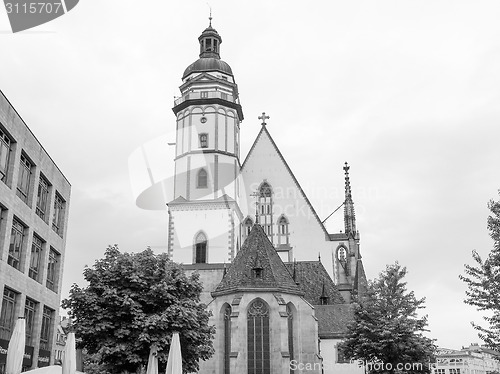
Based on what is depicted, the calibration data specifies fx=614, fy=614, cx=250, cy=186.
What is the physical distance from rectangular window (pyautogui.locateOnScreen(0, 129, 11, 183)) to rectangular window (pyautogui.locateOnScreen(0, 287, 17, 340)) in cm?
451

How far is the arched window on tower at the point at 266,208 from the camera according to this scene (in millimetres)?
51156

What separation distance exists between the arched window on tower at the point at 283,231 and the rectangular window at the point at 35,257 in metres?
24.9

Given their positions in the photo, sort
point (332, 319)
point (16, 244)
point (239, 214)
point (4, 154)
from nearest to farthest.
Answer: point (4, 154) → point (16, 244) → point (332, 319) → point (239, 214)

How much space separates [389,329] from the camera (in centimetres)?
2884

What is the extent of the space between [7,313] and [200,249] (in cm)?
2549

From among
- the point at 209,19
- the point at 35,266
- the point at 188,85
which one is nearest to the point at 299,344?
the point at 35,266

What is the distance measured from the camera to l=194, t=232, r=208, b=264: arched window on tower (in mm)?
48969

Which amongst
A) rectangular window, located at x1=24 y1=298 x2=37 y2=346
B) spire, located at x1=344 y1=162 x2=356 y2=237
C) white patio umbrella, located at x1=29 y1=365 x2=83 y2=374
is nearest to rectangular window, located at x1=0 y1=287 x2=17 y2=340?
rectangular window, located at x1=24 y1=298 x2=37 y2=346

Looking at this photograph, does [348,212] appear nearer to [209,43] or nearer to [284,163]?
[284,163]

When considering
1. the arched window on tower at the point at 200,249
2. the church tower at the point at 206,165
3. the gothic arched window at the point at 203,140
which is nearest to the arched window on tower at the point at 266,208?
the church tower at the point at 206,165

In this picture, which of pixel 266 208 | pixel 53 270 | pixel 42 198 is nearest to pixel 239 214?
pixel 266 208

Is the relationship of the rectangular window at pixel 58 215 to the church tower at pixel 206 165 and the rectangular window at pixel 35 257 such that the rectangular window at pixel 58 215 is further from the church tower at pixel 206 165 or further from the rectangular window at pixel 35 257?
the church tower at pixel 206 165

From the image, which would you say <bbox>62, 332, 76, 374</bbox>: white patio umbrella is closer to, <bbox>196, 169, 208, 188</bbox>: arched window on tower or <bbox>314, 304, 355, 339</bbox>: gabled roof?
<bbox>314, 304, 355, 339</bbox>: gabled roof

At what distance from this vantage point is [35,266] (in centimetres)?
2831
